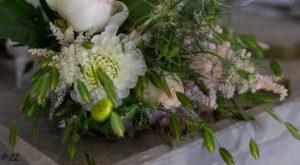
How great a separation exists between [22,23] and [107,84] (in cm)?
19

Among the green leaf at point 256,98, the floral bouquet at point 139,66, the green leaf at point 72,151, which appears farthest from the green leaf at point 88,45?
the green leaf at point 256,98

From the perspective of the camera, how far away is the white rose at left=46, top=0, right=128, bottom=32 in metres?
0.42

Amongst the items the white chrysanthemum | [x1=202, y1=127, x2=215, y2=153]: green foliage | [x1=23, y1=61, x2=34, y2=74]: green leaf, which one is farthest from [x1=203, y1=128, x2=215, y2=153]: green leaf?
[x1=23, y1=61, x2=34, y2=74]: green leaf

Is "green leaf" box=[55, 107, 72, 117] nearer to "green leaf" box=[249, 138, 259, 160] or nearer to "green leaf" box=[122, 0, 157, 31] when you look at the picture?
"green leaf" box=[122, 0, 157, 31]

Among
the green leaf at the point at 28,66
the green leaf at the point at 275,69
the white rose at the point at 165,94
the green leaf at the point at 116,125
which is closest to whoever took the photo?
the green leaf at the point at 116,125

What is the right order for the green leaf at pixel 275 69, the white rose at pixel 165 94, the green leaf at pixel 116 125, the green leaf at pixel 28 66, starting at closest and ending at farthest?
the green leaf at pixel 116 125 → the white rose at pixel 165 94 → the green leaf at pixel 275 69 → the green leaf at pixel 28 66

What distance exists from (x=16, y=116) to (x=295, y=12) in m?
1.38

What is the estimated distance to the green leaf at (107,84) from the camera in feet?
1.19

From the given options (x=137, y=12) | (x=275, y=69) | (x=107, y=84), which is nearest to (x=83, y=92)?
(x=107, y=84)

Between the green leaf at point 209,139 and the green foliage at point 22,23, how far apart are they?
0.83ft

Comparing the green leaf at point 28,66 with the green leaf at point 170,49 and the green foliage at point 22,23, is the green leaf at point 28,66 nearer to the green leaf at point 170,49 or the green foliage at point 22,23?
the green foliage at point 22,23

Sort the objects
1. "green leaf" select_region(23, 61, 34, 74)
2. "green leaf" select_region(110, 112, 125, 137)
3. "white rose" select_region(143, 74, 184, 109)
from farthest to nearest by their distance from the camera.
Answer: "green leaf" select_region(23, 61, 34, 74) → "white rose" select_region(143, 74, 184, 109) → "green leaf" select_region(110, 112, 125, 137)

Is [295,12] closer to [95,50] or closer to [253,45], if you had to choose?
[253,45]

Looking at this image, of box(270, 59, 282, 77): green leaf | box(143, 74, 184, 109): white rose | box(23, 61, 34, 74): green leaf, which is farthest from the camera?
box(23, 61, 34, 74): green leaf
